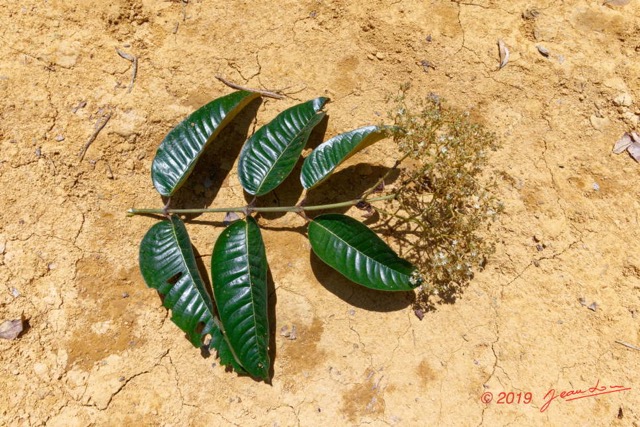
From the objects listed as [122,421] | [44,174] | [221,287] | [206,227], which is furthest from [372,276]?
[44,174]

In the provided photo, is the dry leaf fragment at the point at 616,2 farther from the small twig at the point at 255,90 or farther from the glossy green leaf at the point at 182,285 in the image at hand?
the glossy green leaf at the point at 182,285

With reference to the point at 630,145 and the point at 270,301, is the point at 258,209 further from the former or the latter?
the point at 630,145

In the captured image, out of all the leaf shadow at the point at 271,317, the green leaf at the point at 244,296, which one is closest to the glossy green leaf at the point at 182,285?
the green leaf at the point at 244,296

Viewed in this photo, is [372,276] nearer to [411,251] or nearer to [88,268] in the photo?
[411,251]

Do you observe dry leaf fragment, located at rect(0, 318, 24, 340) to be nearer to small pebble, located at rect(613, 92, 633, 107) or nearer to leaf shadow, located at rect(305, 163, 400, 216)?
leaf shadow, located at rect(305, 163, 400, 216)
